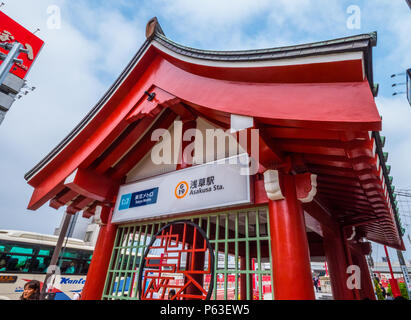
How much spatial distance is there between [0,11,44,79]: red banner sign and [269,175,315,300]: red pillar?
15.9m

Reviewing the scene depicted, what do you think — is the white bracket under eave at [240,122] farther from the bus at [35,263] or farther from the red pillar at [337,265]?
the bus at [35,263]

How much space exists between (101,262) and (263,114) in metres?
4.91

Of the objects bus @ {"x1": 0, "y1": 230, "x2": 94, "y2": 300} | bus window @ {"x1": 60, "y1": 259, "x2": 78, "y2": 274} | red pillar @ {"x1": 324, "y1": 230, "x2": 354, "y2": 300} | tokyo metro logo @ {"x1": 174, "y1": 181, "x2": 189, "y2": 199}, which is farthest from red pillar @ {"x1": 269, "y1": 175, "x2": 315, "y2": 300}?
bus window @ {"x1": 60, "y1": 259, "x2": 78, "y2": 274}

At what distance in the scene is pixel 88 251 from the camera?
48.1 ft

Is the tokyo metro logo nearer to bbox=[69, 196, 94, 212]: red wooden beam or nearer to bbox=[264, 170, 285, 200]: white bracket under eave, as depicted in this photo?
bbox=[264, 170, 285, 200]: white bracket under eave

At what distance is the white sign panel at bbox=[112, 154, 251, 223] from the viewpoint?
3754 millimetres

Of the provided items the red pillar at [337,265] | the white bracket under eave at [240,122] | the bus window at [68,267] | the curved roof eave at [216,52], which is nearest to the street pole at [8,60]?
the curved roof eave at [216,52]

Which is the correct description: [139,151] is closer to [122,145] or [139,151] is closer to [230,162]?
[122,145]

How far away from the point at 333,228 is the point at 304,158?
10.5 ft

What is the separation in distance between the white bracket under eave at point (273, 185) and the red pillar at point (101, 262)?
3.97 metres

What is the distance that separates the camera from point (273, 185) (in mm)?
3387

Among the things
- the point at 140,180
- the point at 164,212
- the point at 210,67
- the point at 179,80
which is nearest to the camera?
the point at 210,67
